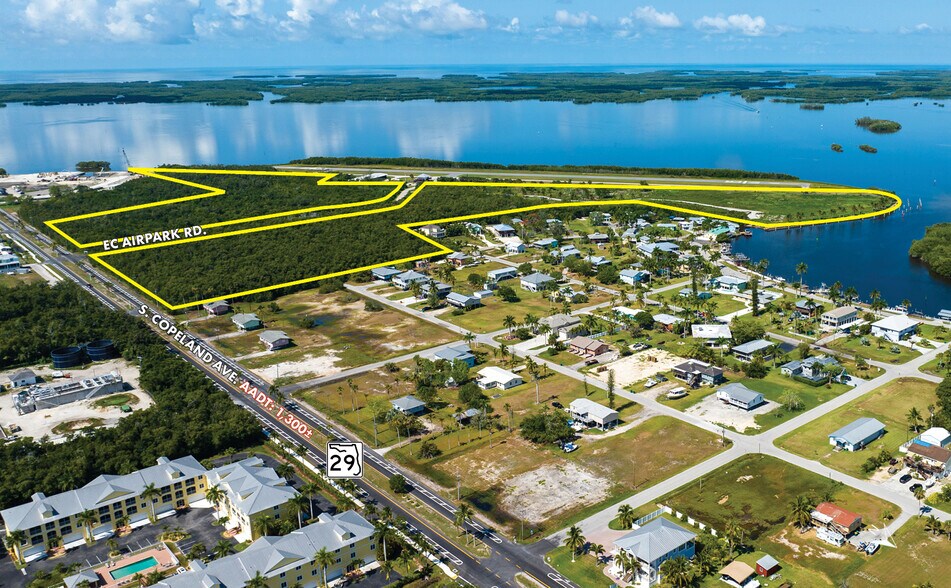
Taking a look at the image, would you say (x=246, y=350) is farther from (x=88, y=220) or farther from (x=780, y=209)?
(x=780, y=209)

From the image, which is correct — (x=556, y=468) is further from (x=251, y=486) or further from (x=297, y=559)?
(x=251, y=486)

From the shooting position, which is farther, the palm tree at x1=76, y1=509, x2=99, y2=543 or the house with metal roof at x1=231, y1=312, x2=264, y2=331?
the house with metal roof at x1=231, y1=312, x2=264, y2=331

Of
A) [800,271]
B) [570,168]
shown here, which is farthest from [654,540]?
[570,168]

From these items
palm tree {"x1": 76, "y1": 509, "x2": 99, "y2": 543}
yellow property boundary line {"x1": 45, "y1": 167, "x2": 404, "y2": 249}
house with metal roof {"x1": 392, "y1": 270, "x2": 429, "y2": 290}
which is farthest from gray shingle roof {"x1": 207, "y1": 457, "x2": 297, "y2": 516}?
yellow property boundary line {"x1": 45, "y1": 167, "x2": 404, "y2": 249}

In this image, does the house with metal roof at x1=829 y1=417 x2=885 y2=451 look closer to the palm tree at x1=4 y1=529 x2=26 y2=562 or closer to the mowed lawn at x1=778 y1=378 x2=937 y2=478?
the mowed lawn at x1=778 y1=378 x2=937 y2=478

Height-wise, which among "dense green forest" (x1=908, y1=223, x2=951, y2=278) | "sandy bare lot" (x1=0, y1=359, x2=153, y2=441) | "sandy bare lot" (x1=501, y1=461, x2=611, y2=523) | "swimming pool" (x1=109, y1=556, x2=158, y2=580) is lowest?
"sandy bare lot" (x1=0, y1=359, x2=153, y2=441)

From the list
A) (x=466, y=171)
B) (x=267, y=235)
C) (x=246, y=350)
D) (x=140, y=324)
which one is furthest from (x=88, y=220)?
(x=466, y=171)

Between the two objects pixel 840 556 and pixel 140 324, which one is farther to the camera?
pixel 140 324
